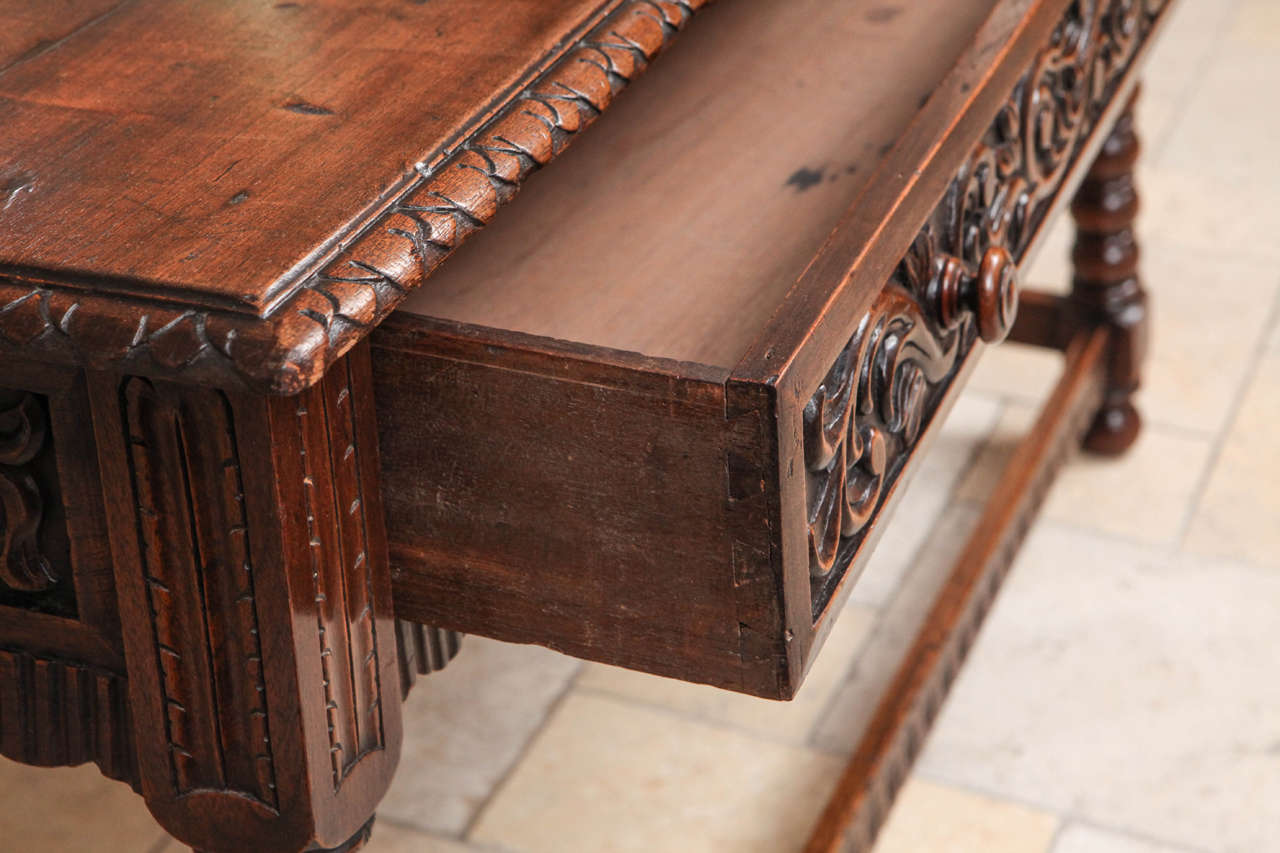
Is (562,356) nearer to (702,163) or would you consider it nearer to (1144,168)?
(702,163)

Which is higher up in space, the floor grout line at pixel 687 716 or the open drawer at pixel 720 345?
the open drawer at pixel 720 345

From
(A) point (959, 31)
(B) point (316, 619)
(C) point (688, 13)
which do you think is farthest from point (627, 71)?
(A) point (959, 31)

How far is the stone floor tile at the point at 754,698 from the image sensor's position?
1543mm

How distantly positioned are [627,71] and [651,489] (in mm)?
232

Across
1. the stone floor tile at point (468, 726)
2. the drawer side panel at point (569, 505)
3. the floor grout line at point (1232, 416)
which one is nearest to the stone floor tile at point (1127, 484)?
the floor grout line at point (1232, 416)

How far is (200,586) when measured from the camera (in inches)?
28.2

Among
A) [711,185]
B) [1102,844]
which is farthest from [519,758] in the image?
[711,185]

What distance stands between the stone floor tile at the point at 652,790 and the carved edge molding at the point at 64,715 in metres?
0.66

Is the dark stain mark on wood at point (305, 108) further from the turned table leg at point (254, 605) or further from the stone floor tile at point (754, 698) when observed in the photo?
the stone floor tile at point (754, 698)

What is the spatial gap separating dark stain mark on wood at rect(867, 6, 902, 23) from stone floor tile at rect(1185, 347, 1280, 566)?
78 centimetres

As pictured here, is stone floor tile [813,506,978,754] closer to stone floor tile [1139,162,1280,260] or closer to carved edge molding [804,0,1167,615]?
carved edge molding [804,0,1167,615]

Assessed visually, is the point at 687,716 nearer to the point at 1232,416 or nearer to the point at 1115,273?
the point at 1115,273

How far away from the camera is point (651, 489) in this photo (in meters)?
0.73

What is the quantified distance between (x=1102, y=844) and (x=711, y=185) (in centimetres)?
73
